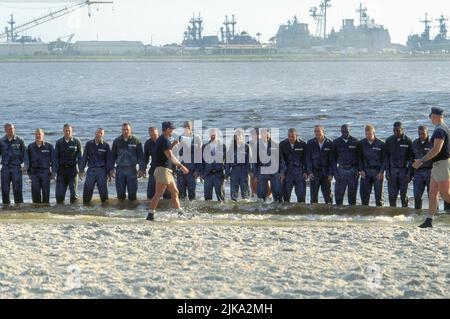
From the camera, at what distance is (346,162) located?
18078 millimetres

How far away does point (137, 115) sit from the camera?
193 feet

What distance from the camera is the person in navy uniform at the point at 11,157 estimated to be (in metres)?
18.5

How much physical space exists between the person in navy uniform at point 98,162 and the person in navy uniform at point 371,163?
5.06 metres

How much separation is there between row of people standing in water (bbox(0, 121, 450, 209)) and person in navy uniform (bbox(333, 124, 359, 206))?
0.02 meters

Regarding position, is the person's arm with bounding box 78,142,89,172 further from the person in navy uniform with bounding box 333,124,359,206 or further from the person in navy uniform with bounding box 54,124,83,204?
the person in navy uniform with bounding box 333,124,359,206

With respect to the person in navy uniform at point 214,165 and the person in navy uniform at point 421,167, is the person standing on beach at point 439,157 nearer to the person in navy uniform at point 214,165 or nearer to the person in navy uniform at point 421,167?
the person in navy uniform at point 421,167

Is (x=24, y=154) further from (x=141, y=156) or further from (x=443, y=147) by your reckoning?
(x=443, y=147)

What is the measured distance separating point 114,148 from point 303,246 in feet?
21.4

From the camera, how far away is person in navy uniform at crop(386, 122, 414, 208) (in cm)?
1755

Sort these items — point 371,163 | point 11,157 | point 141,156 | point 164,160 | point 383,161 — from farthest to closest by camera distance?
point 11,157
point 141,156
point 371,163
point 383,161
point 164,160

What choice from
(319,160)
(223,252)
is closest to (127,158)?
(319,160)

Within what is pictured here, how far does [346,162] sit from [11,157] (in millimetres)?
6756

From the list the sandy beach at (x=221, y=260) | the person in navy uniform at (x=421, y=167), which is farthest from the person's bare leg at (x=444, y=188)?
the person in navy uniform at (x=421, y=167)
